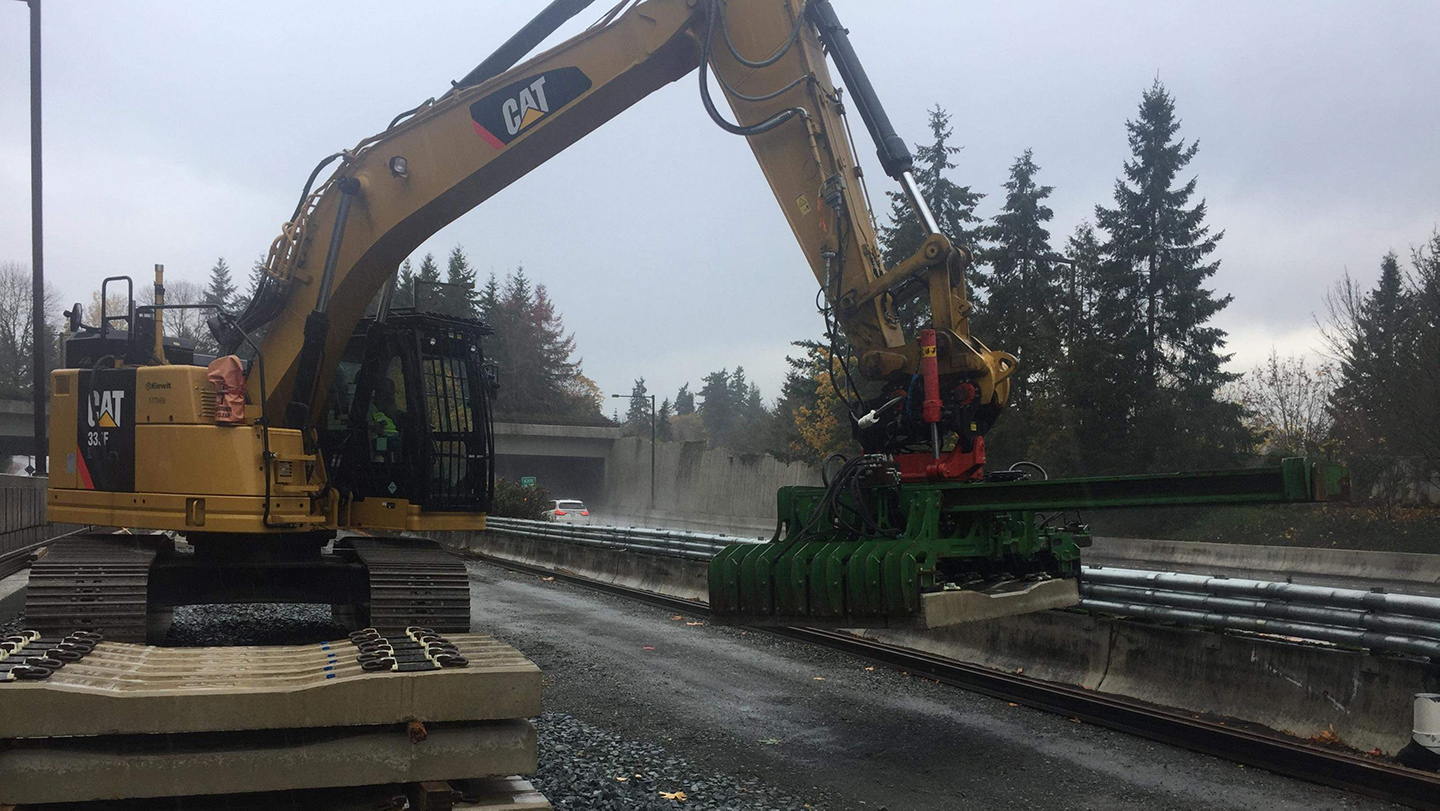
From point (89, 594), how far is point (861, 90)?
666cm

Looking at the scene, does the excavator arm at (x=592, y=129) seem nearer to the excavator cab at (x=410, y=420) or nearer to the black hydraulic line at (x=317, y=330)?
the black hydraulic line at (x=317, y=330)

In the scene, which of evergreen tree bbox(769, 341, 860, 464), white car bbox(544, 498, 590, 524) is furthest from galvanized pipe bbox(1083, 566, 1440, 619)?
white car bbox(544, 498, 590, 524)

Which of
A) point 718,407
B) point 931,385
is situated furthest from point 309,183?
point 718,407

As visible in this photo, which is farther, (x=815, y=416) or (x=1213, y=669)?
(x=815, y=416)

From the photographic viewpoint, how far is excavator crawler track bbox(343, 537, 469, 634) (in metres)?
7.50

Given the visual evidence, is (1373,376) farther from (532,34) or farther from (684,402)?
(684,402)

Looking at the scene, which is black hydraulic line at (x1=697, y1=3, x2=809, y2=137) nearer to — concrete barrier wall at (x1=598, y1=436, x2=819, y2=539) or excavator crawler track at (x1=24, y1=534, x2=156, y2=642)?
excavator crawler track at (x1=24, y1=534, x2=156, y2=642)

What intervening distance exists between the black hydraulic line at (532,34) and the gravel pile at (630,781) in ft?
17.3

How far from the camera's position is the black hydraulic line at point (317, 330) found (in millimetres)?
7980

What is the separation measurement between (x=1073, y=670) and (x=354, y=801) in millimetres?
6000

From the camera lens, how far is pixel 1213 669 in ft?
24.7

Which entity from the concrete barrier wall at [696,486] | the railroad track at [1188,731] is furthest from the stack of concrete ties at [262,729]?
the concrete barrier wall at [696,486]

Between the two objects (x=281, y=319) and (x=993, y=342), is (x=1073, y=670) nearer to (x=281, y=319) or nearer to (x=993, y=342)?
(x=281, y=319)

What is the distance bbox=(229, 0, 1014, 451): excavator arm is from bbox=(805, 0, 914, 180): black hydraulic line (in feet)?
0.05
